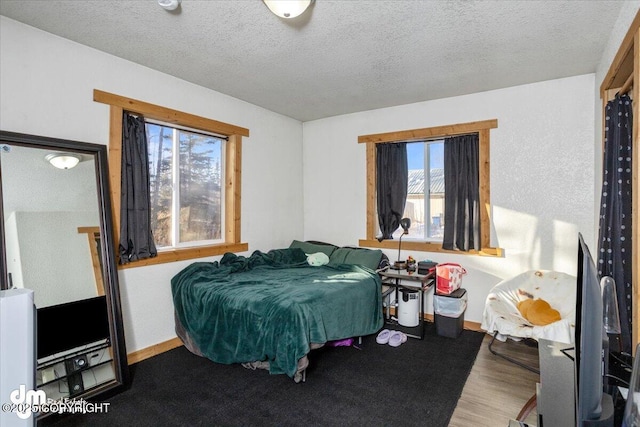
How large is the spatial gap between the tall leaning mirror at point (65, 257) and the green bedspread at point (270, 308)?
612 millimetres

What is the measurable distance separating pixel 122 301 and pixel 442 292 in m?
3.04

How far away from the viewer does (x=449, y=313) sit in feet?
11.5

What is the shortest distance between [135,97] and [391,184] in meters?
2.88

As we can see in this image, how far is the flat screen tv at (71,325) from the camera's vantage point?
2273mm

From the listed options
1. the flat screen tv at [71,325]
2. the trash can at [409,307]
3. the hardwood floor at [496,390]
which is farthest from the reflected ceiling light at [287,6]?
the trash can at [409,307]

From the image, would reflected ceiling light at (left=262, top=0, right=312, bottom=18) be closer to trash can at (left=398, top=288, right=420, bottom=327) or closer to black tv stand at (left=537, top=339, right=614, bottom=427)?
black tv stand at (left=537, top=339, right=614, bottom=427)

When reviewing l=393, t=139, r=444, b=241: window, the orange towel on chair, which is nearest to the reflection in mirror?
l=393, t=139, r=444, b=241: window

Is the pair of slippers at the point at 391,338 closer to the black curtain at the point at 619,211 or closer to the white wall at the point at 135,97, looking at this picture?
the black curtain at the point at 619,211

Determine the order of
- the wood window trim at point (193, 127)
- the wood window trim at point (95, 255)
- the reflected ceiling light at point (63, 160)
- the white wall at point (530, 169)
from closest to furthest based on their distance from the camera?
1. the reflected ceiling light at point (63, 160)
2. the wood window trim at point (95, 255)
3. the wood window trim at point (193, 127)
4. the white wall at point (530, 169)

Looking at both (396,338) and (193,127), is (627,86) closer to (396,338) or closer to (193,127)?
(396,338)

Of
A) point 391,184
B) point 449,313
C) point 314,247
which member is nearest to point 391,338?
point 449,313

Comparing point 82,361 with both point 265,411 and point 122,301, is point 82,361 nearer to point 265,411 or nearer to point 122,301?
point 122,301

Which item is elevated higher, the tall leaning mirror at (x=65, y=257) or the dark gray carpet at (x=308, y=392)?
the tall leaning mirror at (x=65, y=257)

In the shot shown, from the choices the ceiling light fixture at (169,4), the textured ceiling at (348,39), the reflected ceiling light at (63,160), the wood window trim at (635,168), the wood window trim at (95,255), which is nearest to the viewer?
the wood window trim at (635,168)
